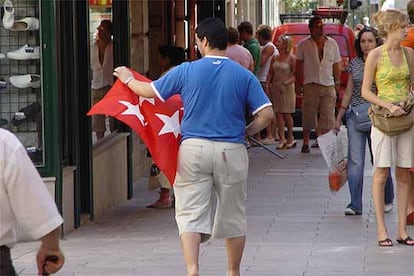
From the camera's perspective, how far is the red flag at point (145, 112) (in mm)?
7848

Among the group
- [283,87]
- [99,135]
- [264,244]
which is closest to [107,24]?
[99,135]

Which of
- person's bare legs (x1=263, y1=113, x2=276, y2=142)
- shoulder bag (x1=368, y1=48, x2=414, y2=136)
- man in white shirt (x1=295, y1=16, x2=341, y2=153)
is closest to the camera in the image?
shoulder bag (x1=368, y1=48, x2=414, y2=136)

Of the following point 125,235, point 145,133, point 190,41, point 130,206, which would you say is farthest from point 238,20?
point 145,133

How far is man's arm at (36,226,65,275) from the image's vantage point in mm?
4562

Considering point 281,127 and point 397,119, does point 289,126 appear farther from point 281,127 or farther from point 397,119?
point 397,119

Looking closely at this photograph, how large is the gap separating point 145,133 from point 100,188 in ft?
10.9

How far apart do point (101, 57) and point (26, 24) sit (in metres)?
2.35

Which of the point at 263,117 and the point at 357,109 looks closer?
the point at 263,117

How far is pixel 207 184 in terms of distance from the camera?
7.26 metres

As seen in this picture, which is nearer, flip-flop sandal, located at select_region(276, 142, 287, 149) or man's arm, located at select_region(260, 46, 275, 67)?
flip-flop sandal, located at select_region(276, 142, 287, 149)

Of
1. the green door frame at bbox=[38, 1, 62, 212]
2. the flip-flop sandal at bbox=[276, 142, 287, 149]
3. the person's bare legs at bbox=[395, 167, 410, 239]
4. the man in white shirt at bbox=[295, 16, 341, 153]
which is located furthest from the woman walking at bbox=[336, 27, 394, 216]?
the flip-flop sandal at bbox=[276, 142, 287, 149]

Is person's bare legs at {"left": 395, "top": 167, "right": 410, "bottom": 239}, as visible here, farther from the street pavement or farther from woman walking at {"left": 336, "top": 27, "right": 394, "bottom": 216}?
woman walking at {"left": 336, "top": 27, "right": 394, "bottom": 216}

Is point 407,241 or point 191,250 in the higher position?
point 191,250

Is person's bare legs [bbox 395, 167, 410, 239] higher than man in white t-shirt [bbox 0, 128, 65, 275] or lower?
lower
